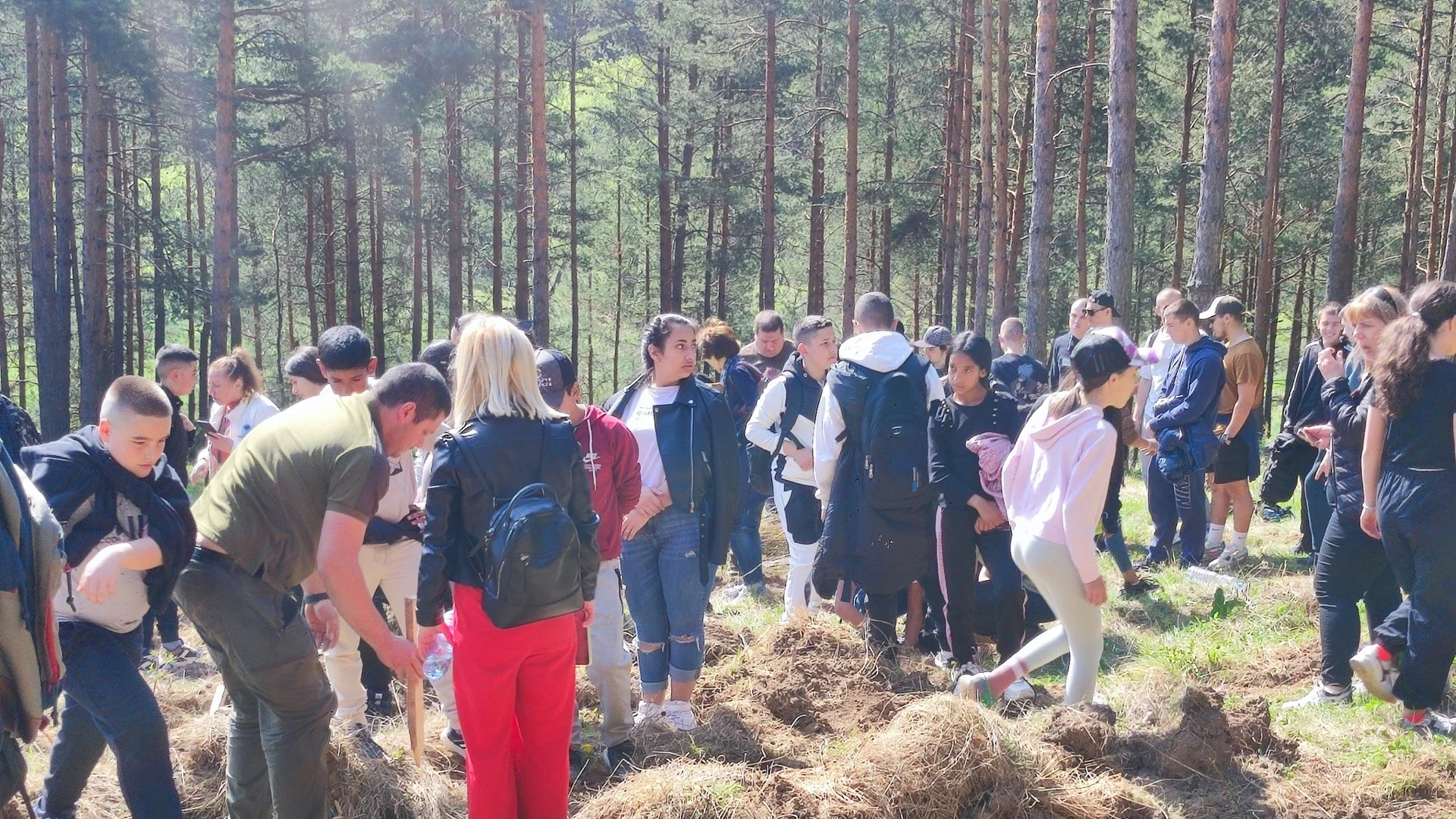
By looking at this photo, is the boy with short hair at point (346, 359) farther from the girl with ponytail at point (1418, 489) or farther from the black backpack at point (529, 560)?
the girl with ponytail at point (1418, 489)

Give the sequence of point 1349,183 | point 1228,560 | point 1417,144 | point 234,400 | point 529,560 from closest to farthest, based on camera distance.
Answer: point 529,560
point 234,400
point 1228,560
point 1349,183
point 1417,144

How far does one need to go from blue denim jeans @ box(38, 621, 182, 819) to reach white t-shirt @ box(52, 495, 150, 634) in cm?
5

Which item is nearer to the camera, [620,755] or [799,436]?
[620,755]

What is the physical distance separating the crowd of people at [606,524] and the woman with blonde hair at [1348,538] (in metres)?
0.02

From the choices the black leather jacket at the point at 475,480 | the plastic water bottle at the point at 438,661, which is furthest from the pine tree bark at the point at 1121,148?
the black leather jacket at the point at 475,480

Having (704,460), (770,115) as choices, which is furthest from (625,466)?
(770,115)

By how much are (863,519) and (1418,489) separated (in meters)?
2.49

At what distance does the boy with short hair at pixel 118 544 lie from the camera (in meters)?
3.73

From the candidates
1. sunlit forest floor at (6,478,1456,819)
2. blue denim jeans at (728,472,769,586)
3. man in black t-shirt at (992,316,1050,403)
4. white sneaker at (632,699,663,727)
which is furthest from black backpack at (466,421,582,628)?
man in black t-shirt at (992,316,1050,403)

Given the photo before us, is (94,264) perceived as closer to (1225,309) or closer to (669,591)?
(669,591)

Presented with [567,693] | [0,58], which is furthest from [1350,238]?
[0,58]

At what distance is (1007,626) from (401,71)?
1864 cm

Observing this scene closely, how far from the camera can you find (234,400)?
6508 mm

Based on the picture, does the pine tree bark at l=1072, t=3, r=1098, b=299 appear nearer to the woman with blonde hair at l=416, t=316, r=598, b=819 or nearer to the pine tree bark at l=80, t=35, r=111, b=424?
the pine tree bark at l=80, t=35, r=111, b=424
